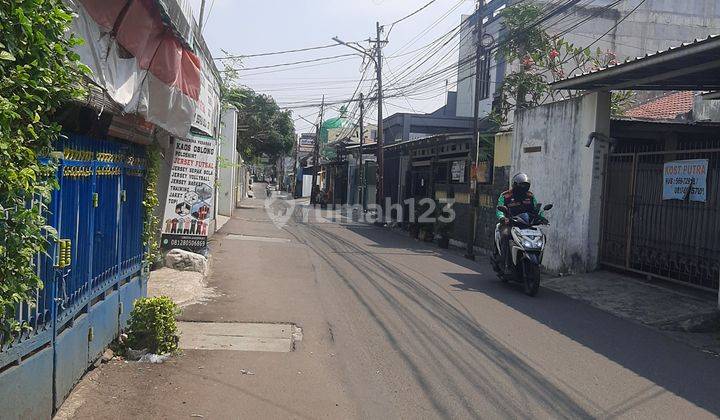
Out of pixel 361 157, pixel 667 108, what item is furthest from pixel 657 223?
pixel 361 157

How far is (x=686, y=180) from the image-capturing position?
952 cm

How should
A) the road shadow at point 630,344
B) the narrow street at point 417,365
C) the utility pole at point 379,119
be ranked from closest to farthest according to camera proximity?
the narrow street at point 417,365, the road shadow at point 630,344, the utility pole at point 379,119

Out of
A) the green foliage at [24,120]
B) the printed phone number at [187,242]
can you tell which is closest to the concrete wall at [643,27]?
the printed phone number at [187,242]

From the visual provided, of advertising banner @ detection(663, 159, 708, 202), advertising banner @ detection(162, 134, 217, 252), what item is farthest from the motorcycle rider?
advertising banner @ detection(162, 134, 217, 252)

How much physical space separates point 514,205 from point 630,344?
12.8 ft

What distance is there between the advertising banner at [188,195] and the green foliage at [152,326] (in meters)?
5.35

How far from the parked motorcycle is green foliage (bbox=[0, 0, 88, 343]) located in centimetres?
759

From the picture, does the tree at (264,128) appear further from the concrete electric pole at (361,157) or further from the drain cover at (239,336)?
the drain cover at (239,336)

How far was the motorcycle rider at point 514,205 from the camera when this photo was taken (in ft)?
33.9

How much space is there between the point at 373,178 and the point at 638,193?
24088 millimetres

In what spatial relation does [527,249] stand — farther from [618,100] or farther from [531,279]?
[618,100]

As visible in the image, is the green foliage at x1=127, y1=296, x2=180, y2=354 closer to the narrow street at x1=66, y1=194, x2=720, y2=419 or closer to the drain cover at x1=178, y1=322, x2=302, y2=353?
the narrow street at x1=66, y1=194, x2=720, y2=419

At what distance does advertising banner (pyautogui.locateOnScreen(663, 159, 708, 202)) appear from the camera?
30.3 feet

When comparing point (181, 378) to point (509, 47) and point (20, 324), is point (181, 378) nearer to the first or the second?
point (20, 324)
